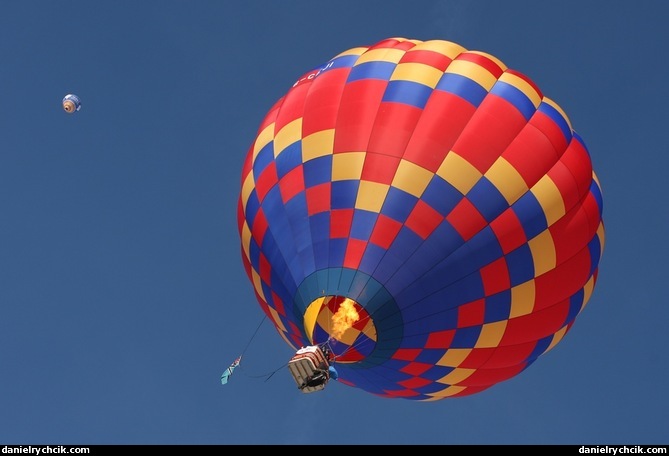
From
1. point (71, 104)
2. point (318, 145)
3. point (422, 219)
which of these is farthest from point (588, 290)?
point (71, 104)

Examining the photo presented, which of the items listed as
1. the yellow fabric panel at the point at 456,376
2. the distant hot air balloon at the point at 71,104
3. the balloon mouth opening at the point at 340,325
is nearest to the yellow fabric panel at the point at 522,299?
the yellow fabric panel at the point at 456,376

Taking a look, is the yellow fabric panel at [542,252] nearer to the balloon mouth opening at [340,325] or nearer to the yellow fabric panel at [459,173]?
the yellow fabric panel at [459,173]

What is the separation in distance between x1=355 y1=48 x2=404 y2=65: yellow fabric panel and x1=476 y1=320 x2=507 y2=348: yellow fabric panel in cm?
531

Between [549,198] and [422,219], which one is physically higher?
[549,198]

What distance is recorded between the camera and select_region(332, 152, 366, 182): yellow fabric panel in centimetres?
1529

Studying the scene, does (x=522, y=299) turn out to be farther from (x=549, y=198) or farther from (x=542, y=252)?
(x=549, y=198)

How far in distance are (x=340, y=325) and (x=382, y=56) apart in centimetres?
560

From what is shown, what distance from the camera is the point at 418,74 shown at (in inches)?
648

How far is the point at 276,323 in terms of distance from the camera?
17797mm

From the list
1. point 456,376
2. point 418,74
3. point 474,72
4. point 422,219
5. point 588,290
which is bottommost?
point 456,376

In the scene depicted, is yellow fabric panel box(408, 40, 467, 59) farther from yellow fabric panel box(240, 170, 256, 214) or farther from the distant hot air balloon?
the distant hot air balloon

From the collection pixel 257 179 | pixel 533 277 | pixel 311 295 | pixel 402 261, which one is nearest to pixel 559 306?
pixel 533 277

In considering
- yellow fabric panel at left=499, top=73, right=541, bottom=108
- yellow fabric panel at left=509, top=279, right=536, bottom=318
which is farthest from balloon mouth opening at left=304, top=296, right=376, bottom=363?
yellow fabric panel at left=499, top=73, right=541, bottom=108

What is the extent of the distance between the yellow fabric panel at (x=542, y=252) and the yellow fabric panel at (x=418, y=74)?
337cm
